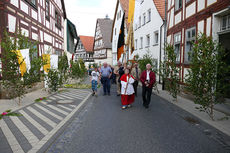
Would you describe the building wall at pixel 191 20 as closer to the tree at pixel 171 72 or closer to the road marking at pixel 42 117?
the tree at pixel 171 72

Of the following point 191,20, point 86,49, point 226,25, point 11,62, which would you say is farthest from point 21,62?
point 86,49

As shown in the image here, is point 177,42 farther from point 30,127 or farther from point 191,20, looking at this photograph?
point 30,127

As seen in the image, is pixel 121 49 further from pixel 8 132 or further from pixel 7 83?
pixel 8 132

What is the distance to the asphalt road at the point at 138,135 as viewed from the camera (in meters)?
3.95

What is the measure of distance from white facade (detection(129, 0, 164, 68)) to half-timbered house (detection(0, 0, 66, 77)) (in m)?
7.38

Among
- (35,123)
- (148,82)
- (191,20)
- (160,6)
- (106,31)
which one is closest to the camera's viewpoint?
(35,123)

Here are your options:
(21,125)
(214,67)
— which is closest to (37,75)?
(21,125)

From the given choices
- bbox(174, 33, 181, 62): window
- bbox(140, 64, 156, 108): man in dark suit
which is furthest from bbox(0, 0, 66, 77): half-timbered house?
bbox(174, 33, 181, 62): window

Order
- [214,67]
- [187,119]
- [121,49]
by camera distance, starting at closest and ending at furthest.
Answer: [214,67]
[187,119]
[121,49]

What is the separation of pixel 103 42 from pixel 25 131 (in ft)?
150

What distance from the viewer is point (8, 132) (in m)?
4.66

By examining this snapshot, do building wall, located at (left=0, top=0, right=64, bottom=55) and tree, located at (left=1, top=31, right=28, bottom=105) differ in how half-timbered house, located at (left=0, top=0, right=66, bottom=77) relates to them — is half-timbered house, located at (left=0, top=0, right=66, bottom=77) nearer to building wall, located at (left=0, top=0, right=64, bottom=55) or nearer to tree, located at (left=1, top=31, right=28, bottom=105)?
building wall, located at (left=0, top=0, right=64, bottom=55)

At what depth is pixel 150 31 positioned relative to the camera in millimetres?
21406

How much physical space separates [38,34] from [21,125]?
997 centimetres
